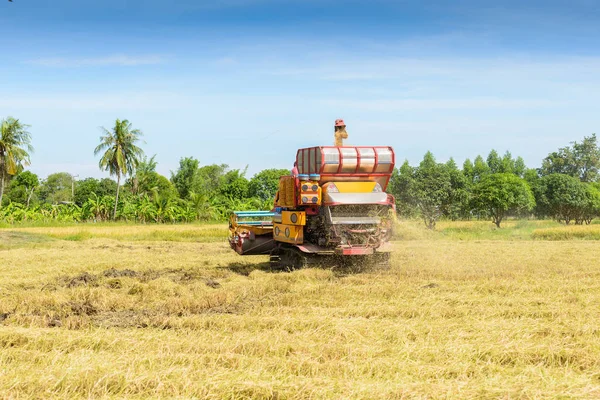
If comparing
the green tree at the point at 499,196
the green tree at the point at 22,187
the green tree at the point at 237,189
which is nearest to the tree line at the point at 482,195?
the green tree at the point at 499,196

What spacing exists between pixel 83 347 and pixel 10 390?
1.30 m

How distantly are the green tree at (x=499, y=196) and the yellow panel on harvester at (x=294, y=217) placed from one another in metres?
32.7

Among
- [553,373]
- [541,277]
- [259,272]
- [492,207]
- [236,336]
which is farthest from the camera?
[492,207]

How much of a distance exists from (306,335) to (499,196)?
3871 centimetres

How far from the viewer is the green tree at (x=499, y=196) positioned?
4194 cm

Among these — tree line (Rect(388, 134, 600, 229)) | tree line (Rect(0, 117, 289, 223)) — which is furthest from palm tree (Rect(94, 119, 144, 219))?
tree line (Rect(388, 134, 600, 229))

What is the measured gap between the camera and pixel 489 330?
6.11m

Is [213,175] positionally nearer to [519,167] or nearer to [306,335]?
[519,167]

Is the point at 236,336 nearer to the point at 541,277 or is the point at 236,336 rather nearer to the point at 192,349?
the point at 192,349

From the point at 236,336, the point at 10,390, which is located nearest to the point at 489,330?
the point at 236,336

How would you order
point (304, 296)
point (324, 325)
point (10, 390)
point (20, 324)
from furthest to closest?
point (304, 296)
point (20, 324)
point (324, 325)
point (10, 390)

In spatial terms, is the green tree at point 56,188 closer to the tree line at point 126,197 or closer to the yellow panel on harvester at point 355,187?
the tree line at point 126,197

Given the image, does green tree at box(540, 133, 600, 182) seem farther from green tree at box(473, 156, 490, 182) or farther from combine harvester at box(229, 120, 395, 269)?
combine harvester at box(229, 120, 395, 269)

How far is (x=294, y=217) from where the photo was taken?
1130cm
